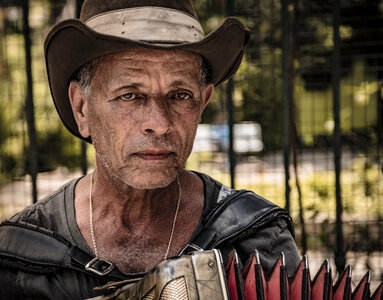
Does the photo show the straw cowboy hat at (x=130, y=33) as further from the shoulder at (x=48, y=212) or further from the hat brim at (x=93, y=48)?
the shoulder at (x=48, y=212)

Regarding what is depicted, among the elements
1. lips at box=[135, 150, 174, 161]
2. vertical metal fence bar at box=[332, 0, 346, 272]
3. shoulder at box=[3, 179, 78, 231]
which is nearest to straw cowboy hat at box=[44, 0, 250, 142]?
lips at box=[135, 150, 174, 161]

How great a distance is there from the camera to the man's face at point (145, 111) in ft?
7.04

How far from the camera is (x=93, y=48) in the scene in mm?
2172

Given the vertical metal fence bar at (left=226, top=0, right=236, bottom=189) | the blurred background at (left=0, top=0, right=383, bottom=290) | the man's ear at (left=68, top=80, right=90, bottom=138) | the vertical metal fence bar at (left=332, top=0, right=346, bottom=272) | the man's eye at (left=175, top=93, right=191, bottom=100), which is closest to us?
the man's eye at (left=175, top=93, right=191, bottom=100)

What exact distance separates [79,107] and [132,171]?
0.38 metres

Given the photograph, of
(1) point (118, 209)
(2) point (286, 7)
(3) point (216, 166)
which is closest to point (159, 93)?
(1) point (118, 209)

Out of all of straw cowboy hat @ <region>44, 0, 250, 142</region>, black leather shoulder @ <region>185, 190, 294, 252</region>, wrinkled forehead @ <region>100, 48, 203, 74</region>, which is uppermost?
straw cowboy hat @ <region>44, 0, 250, 142</region>

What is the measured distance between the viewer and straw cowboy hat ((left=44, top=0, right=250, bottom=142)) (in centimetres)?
211

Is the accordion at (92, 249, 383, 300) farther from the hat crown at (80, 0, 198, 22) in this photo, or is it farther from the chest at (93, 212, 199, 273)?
the hat crown at (80, 0, 198, 22)

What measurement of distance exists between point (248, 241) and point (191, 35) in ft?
2.58

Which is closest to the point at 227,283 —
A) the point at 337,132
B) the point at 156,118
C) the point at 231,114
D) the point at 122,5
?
the point at 156,118

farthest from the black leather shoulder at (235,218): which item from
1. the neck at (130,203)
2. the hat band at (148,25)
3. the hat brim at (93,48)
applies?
the hat band at (148,25)

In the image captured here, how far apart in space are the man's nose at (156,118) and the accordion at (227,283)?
0.46m

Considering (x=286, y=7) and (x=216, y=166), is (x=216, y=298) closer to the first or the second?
(x=286, y=7)
